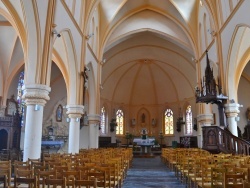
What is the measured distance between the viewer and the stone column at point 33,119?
10.1m

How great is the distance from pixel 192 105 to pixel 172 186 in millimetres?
21790

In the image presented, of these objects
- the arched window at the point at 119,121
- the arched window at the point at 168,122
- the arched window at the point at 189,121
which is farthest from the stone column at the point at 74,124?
the arched window at the point at 168,122

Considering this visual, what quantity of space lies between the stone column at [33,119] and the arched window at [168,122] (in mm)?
23730

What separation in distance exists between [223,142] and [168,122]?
59.8 feet

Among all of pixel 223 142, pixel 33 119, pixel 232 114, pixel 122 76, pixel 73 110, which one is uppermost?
pixel 122 76

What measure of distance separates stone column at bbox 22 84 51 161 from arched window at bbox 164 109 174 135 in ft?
77.9

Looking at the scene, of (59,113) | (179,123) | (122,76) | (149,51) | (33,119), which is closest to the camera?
(33,119)

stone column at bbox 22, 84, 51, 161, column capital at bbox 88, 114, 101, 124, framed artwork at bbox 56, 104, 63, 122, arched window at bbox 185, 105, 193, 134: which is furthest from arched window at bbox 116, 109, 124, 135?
stone column at bbox 22, 84, 51, 161

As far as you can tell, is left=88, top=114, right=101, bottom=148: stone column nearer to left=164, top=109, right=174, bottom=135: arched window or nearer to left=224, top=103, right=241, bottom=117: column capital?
left=224, top=103, right=241, bottom=117: column capital

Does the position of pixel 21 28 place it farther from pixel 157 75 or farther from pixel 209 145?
pixel 157 75

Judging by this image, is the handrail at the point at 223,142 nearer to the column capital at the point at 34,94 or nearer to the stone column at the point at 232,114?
the stone column at the point at 232,114

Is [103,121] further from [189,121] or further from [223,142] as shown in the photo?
[223,142]

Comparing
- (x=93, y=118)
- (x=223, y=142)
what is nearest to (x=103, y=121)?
(x=93, y=118)

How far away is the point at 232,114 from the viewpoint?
51.4 ft
